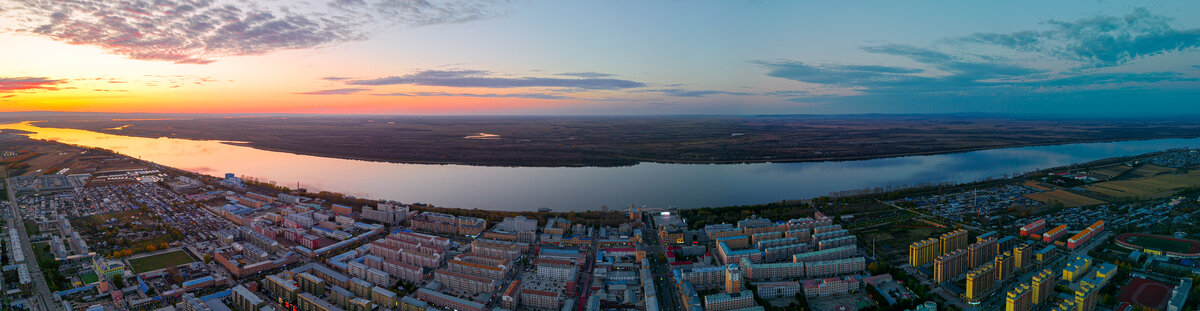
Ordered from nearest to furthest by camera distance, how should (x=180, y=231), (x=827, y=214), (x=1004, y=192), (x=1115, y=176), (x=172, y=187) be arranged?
(x=180, y=231) < (x=827, y=214) < (x=1004, y=192) < (x=172, y=187) < (x=1115, y=176)

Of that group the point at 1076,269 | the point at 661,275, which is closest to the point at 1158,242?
the point at 1076,269

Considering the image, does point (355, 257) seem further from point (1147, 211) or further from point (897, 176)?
point (897, 176)

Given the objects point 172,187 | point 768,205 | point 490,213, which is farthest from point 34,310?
point 768,205

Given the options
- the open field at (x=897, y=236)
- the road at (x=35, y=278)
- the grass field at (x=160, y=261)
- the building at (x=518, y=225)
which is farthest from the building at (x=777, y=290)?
the road at (x=35, y=278)

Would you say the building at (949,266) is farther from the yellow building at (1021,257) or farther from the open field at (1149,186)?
the open field at (1149,186)

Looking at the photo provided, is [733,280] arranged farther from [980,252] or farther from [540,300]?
[980,252]

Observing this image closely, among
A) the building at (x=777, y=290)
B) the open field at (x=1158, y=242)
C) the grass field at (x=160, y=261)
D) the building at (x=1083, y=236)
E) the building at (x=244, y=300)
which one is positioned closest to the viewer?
the building at (x=244, y=300)

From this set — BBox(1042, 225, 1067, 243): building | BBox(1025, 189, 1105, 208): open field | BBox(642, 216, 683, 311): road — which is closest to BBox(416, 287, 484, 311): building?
BBox(642, 216, 683, 311): road
